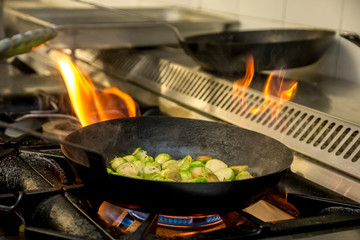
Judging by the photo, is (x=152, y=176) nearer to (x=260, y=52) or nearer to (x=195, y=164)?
(x=195, y=164)

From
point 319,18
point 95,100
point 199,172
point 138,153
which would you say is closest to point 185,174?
point 199,172

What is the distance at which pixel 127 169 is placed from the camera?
936mm

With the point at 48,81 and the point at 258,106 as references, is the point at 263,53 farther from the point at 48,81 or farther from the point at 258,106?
the point at 48,81

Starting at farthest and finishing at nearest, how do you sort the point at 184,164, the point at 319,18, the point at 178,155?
the point at 319,18, the point at 178,155, the point at 184,164

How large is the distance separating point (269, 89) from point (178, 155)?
377mm

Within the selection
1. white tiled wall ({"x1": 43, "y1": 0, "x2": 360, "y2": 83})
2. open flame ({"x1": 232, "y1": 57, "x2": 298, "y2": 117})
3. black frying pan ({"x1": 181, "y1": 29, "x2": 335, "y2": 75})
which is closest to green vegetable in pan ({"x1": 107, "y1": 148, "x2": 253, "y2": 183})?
open flame ({"x1": 232, "y1": 57, "x2": 298, "y2": 117})

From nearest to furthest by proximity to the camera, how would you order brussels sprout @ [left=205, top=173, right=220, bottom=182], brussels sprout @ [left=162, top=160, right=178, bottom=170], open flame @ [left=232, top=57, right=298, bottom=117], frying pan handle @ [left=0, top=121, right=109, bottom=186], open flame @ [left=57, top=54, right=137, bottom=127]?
1. frying pan handle @ [left=0, top=121, right=109, bottom=186]
2. brussels sprout @ [left=205, top=173, right=220, bottom=182]
3. brussels sprout @ [left=162, top=160, right=178, bottom=170]
4. open flame @ [left=232, top=57, right=298, bottom=117]
5. open flame @ [left=57, top=54, right=137, bottom=127]

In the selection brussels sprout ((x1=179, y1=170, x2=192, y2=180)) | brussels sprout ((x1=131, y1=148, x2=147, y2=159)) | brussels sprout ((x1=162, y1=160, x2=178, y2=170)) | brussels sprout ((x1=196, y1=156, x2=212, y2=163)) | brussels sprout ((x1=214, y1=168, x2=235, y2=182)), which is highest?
brussels sprout ((x1=214, y1=168, x2=235, y2=182))

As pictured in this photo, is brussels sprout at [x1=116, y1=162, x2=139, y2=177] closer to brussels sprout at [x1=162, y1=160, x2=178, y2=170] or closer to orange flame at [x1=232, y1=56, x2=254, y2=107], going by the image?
brussels sprout at [x1=162, y1=160, x2=178, y2=170]

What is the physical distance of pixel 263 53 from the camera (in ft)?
4.58

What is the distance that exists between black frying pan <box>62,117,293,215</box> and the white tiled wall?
0.65 meters

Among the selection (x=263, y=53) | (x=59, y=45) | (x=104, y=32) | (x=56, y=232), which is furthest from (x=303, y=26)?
(x=56, y=232)

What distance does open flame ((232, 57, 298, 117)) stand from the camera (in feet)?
4.27

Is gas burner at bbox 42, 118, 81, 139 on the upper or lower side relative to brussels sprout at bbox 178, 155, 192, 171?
lower
